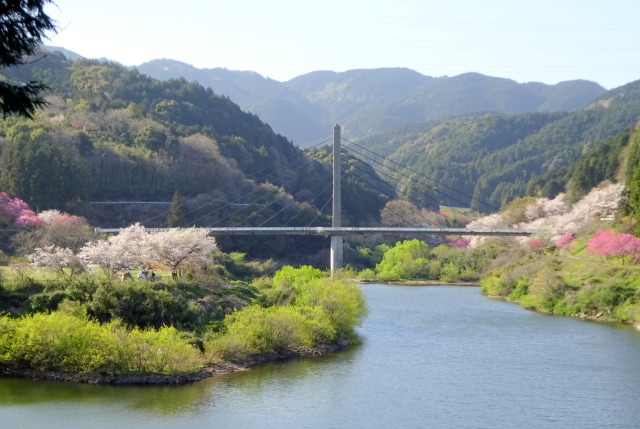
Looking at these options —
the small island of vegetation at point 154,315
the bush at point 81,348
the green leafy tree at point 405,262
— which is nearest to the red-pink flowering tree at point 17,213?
the small island of vegetation at point 154,315

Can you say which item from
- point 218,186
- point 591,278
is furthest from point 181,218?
point 591,278

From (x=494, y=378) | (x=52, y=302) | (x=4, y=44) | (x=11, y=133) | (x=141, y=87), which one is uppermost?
(x=141, y=87)

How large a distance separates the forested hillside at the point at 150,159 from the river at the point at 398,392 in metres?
28.6

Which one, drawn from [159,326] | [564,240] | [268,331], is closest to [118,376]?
[159,326]

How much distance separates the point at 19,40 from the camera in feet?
28.2

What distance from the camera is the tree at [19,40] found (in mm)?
8406

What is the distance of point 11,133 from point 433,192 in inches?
2185

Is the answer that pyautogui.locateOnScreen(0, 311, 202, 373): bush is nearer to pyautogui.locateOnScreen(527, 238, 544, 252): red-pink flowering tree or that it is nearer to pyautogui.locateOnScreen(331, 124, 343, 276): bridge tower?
pyautogui.locateOnScreen(331, 124, 343, 276): bridge tower

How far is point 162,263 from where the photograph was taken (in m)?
34.1

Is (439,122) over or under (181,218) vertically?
over

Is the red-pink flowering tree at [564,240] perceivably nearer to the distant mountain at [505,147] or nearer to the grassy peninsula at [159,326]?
the grassy peninsula at [159,326]

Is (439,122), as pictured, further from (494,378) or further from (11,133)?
(494,378)

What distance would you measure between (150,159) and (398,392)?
144ft

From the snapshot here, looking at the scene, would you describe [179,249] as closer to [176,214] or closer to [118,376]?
[118,376]
